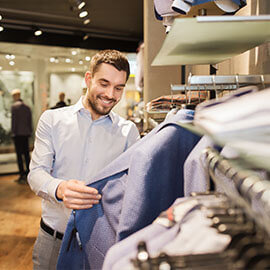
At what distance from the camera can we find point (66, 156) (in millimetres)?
1702

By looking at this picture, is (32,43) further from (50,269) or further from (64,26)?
(50,269)

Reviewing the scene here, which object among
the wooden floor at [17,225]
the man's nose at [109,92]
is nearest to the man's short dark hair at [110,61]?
the man's nose at [109,92]

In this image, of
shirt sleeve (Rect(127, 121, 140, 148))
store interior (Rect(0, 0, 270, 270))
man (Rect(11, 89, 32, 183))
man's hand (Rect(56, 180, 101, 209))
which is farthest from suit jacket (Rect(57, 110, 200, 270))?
man (Rect(11, 89, 32, 183))

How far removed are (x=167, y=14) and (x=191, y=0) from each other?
1.17 feet

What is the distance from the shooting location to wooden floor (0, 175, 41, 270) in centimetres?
330

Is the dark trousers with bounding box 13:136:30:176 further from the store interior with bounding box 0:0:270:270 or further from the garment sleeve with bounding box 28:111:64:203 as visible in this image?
the garment sleeve with bounding box 28:111:64:203

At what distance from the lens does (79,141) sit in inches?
67.8

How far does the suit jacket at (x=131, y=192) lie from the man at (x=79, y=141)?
66cm

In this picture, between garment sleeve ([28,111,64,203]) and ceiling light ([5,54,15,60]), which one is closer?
garment sleeve ([28,111,64,203])

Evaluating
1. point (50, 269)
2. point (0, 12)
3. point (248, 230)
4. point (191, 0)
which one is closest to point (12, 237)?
point (50, 269)

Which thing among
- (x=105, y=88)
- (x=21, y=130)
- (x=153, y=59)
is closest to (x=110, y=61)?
(x=105, y=88)

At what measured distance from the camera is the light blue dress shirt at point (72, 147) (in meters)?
1.68

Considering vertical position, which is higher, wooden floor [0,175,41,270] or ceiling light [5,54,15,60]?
ceiling light [5,54,15,60]

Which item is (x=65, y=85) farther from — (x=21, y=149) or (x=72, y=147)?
(x=72, y=147)
